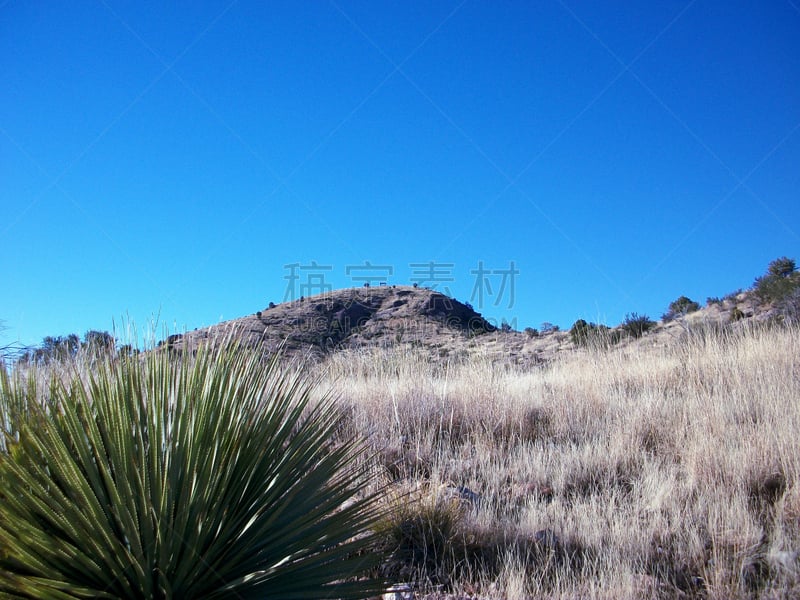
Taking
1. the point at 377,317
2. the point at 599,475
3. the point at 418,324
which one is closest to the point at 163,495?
the point at 599,475

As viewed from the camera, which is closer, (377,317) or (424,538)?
(424,538)

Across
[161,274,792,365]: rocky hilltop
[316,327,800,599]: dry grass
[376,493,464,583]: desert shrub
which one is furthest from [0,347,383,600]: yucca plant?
[161,274,792,365]: rocky hilltop

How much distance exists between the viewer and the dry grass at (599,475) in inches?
134

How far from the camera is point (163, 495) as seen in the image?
1966mm

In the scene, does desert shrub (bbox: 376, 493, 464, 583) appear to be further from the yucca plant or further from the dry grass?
the yucca plant

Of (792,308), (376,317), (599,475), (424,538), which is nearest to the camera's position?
(424,538)

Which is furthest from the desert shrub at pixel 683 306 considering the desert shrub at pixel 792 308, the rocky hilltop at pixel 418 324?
the desert shrub at pixel 792 308

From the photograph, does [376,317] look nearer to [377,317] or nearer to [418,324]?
[377,317]

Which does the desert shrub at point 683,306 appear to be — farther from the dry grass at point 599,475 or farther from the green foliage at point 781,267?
the dry grass at point 599,475

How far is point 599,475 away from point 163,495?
14.1 feet

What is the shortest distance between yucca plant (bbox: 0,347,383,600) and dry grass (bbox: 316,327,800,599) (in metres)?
0.98

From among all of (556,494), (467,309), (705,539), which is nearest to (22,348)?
(556,494)

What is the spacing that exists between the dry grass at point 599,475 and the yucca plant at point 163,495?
0.98 metres

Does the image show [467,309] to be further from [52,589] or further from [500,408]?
[52,589]
